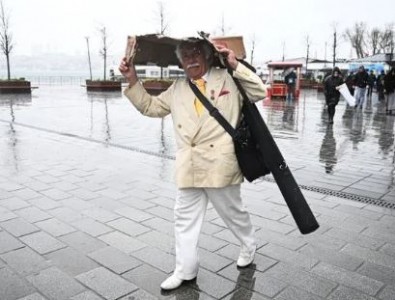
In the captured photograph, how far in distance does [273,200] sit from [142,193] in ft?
5.48

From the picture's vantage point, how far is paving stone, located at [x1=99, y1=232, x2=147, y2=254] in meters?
3.85

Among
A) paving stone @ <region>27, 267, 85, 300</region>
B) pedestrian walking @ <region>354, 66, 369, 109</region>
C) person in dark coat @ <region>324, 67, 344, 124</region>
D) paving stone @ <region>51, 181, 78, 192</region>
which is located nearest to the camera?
paving stone @ <region>27, 267, 85, 300</region>

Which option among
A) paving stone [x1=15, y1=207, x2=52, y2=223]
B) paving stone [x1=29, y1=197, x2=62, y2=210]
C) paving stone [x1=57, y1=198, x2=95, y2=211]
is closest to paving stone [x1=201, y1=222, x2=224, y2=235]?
paving stone [x1=57, y1=198, x2=95, y2=211]

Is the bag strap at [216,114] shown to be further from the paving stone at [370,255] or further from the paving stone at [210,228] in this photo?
the paving stone at [370,255]

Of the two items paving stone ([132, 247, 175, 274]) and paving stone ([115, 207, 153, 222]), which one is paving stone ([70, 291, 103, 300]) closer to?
paving stone ([132, 247, 175, 274])

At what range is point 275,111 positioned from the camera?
16438 millimetres

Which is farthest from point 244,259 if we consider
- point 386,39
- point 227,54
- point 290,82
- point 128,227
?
point 386,39

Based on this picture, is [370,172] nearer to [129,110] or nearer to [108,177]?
[108,177]

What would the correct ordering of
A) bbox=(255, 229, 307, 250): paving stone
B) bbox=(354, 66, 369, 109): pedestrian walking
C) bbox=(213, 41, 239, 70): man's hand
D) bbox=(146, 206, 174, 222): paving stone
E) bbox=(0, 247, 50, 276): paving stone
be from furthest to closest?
bbox=(354, 66, 369, 109): pedestrian walking
bbox=(146, 206, 174, 222): paving stone
bbox=(255, 229, 307, 250): paving stone
bbox=(0, 247, 50, 276): paving stone
bbox=(213, 41, 239, 70): man's hand

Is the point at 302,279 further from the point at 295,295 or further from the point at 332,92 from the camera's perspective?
the point at 332,92

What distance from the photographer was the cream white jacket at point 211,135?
3006 millimetres

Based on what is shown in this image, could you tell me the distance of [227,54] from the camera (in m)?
2.85

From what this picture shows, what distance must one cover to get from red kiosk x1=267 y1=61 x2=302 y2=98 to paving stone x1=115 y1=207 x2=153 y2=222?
758 inches

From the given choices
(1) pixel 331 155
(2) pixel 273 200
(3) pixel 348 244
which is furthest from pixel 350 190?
(1) pixel 331 155
